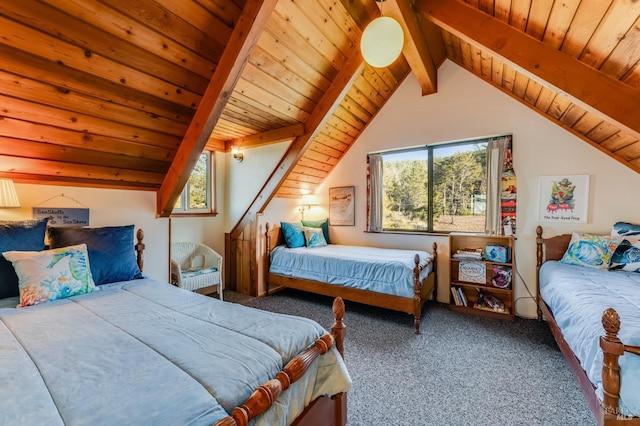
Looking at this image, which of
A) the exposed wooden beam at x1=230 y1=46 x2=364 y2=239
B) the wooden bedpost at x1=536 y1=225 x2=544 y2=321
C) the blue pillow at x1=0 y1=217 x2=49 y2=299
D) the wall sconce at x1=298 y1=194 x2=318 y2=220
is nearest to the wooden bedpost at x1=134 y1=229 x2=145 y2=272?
the blue pillow at x1=0 y1=217 x2=49 y2=299

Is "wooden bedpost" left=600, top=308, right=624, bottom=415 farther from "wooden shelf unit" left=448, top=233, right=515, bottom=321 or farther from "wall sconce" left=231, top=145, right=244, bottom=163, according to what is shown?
"wall sconce" left=231, top=145, right=244, bottom=163

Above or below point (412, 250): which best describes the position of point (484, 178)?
above

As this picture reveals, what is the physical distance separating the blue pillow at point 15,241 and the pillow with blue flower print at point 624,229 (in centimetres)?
485

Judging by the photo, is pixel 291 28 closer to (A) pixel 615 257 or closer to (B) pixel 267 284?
(B) pixel 267 284

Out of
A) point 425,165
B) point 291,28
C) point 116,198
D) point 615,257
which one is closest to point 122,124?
point 116,198

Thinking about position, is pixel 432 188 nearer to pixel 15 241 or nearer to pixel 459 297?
pixel 459 297

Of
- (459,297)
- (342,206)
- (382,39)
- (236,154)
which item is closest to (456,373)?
(459,297)

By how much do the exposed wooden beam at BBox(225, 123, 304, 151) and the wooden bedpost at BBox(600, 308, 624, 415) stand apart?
2.95 m

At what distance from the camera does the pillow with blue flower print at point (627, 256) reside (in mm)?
2408

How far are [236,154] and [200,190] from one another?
738mm

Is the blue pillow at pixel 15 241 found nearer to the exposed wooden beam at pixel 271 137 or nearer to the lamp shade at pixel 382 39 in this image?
the exposed wooden beam at pixel 271 137

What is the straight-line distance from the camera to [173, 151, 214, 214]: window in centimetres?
379

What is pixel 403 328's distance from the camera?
285 cm

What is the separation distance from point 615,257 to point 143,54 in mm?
4186
